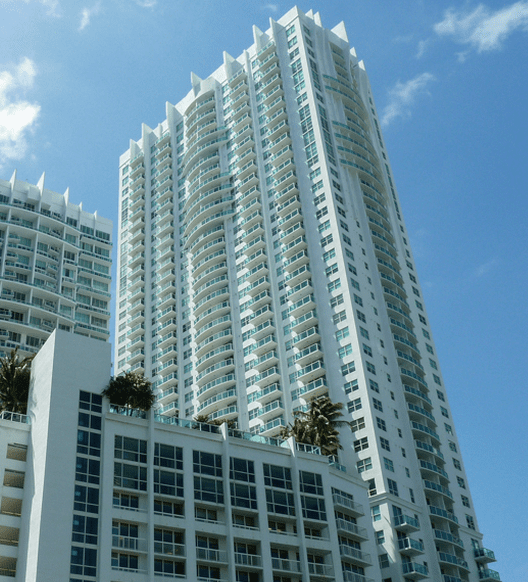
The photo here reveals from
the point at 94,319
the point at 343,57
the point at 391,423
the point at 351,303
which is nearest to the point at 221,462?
the point at 391,423

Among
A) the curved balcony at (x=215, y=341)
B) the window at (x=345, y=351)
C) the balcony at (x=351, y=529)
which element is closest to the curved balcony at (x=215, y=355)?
the curved balcony at (x=215, y=341)

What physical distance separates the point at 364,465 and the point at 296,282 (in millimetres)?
31260

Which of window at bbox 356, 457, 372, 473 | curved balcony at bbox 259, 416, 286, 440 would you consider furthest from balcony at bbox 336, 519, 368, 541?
curved balcony at bbox 259, 416, 286, 440

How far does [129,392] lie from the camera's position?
2854 inches

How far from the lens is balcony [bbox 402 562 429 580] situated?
278ft

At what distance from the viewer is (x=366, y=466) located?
93.0 metres

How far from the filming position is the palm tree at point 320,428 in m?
88.4

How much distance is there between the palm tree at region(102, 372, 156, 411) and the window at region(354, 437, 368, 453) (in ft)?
102

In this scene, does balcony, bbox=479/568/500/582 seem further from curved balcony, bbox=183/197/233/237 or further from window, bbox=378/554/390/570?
curved balcony, bbox=183/197/233/237

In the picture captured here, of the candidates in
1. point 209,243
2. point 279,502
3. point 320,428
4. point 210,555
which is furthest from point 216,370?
point 210,555

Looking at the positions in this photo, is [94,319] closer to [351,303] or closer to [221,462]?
[351,303]

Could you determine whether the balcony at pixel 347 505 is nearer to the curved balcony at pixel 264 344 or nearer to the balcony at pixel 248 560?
the balcony at pixel 248 560

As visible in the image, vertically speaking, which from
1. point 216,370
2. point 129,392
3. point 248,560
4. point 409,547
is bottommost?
point 248,560

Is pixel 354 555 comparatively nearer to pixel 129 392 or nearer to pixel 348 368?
pixel 129 392
